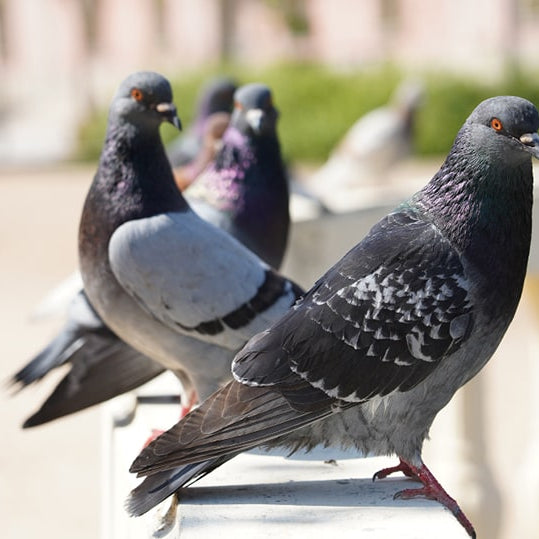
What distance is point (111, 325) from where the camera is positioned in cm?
401

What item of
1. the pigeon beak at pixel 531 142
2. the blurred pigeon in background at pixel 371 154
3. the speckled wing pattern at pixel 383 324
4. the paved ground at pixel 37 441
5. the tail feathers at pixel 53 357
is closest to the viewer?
the pigeon beak at pixel 531 142

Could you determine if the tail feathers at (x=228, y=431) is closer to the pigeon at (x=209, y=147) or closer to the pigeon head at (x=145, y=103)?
the pigeon head at (x=145, y=103)

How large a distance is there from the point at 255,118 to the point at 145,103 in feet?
3.08

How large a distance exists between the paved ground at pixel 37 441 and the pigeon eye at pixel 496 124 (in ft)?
10.0

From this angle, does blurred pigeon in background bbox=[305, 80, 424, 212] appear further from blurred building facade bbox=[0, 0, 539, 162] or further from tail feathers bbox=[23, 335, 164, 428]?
blurred building facade bbox=[0, 0, 539, 162]

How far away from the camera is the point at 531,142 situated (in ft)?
9.45

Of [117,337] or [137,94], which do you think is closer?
[137,94]

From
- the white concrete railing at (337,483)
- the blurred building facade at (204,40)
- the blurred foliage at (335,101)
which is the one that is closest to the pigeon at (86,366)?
the white concrete railing at (337,483)

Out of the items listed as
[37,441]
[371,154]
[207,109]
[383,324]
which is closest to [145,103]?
[383,324]

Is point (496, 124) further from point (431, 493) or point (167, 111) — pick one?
point (167, 111)

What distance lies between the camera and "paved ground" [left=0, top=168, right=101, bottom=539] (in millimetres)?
6777

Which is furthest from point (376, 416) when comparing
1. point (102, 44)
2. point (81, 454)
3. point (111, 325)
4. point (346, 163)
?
point (102, 44)

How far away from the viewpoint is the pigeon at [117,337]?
4445mm

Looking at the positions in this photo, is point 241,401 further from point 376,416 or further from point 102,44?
point 102,44
